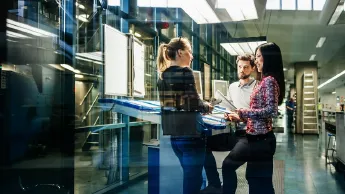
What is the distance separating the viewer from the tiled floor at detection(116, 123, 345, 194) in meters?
2.52

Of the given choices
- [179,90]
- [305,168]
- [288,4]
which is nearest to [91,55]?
[179,90]

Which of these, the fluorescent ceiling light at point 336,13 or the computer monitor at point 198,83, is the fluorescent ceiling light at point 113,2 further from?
the fluorescent ceiling light at point 336,13

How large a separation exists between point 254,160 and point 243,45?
0.87 m

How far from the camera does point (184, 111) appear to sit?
2.35 meters

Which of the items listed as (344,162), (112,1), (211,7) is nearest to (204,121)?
(211,7)

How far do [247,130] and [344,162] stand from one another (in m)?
2.45

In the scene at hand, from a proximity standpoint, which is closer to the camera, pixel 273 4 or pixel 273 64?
pixel 273 64

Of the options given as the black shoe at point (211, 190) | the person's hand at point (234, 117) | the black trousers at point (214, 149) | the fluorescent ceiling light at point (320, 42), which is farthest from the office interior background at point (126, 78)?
the black shoe at point (211, 190)

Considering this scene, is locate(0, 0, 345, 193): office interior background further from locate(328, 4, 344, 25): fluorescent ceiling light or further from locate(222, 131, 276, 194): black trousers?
locate(222, 131, 276, 194): black trousers

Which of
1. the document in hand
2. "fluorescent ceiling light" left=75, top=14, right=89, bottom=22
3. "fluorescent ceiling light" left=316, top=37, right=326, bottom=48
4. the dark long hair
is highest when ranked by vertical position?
"fluorescent ceiling light" left=75, top=14, right=89, bottom=22

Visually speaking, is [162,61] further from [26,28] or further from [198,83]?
[26,28]

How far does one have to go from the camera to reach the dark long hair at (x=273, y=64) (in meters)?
2.10

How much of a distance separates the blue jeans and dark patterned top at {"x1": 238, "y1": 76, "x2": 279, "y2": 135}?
1.34 ft

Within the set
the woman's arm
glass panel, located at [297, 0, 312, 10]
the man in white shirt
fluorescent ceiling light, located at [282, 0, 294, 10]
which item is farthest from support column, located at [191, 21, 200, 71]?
glass panel, located at [297, 0, 312, 10]
